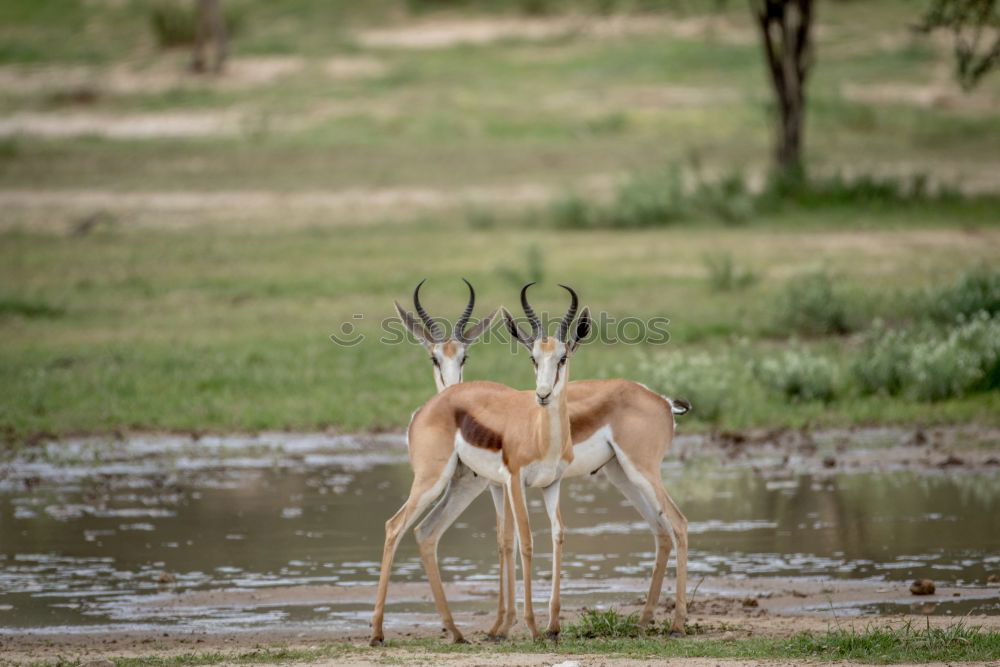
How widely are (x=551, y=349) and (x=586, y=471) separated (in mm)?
938

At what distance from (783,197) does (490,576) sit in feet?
51.2

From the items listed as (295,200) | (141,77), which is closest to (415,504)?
(295,200)

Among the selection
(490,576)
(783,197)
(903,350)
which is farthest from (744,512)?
(783,197)

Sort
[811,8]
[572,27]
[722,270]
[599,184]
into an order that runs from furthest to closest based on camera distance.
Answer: [572,27]
[599,184]
[811,8]
[722,270]

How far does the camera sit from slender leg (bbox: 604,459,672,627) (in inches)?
320

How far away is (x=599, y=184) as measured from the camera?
26.8 meters

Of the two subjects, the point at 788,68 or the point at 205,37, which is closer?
the point at 788,68

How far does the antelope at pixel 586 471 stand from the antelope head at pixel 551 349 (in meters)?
0.02

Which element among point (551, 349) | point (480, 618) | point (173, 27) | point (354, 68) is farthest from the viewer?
point (173, 27)

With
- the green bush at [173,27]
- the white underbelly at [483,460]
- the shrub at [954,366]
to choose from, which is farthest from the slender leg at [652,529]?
the green bush at [173,27]

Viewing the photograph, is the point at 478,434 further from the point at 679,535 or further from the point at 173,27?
the point at 173,27

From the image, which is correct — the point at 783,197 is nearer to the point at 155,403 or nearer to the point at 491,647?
the point at 155,403

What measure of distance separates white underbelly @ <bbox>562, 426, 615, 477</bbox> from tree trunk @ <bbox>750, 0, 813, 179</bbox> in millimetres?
16445

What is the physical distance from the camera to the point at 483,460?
8.00 m
